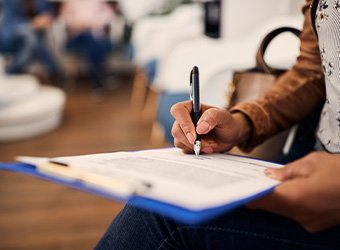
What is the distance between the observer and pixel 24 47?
3.56 m

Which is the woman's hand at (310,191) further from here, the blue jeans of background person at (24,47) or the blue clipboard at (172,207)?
the blue jeans of background person at (24,47)

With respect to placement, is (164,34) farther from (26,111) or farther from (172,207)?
A: (172,207)

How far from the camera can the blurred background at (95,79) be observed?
1.45m

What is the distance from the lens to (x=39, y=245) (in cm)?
136

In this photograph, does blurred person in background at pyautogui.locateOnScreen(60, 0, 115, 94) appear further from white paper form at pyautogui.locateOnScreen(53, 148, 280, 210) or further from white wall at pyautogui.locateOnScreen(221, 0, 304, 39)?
white paper form at pyautogui.locateOnScreen(53, 148, 280, 210)

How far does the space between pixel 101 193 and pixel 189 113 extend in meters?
0.26

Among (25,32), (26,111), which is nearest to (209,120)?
(26,111)

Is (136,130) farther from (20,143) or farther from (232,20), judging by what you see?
(232,20)

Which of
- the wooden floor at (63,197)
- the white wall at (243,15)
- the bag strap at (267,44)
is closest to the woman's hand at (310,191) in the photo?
the bag strap at (267,44)

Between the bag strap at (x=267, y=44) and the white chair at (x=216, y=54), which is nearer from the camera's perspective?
the bag strap at (x=267, y=44)

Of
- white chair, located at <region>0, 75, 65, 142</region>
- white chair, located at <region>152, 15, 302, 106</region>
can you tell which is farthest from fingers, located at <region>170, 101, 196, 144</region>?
white chair, located at <region>0, 75, 65, 142</region>

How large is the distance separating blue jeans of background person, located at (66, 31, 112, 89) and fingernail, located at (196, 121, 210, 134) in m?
3.26

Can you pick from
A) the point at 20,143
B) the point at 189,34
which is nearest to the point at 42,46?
the point at 20,143

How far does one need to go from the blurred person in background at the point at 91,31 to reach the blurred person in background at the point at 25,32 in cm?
19
